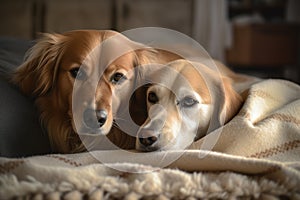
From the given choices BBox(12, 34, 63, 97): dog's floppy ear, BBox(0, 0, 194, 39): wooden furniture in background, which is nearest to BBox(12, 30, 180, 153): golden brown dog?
BBox(12, 34, 63, 97): dog's floppy ear

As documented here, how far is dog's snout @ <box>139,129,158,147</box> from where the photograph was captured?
109cm

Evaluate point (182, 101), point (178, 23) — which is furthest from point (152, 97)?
point (178, 23)

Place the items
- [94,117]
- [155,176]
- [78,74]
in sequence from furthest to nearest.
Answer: [78,74], [94,117], [155,176]

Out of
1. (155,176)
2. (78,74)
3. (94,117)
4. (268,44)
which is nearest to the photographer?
(155,176)

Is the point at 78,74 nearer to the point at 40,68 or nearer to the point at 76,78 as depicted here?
the point at 76,78

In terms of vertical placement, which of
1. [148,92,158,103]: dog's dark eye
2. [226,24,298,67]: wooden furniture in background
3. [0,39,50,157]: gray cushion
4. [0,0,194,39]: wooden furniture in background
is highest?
[148,92,158,103]: dog's dark eye

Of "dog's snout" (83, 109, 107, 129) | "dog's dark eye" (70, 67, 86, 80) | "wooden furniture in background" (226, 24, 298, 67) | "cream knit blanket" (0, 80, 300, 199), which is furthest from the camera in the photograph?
"wooden furniture in background" (226, 24, 298, 67)

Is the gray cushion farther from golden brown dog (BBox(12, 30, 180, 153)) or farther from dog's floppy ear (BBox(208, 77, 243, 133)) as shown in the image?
dog's floppy ear (BBox(208, 77, 243, 133))

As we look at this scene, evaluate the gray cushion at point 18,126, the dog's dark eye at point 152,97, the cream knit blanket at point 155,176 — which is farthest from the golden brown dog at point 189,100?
the gray cushion at point 18,126

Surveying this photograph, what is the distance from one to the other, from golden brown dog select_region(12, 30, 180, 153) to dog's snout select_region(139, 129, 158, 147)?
0.33 feet

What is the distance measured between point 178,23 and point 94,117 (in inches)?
144

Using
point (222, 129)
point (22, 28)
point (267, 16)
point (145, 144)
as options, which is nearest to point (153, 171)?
point (145, 144)

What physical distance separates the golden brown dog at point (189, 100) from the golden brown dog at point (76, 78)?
0.09 meters

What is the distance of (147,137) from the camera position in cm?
109
